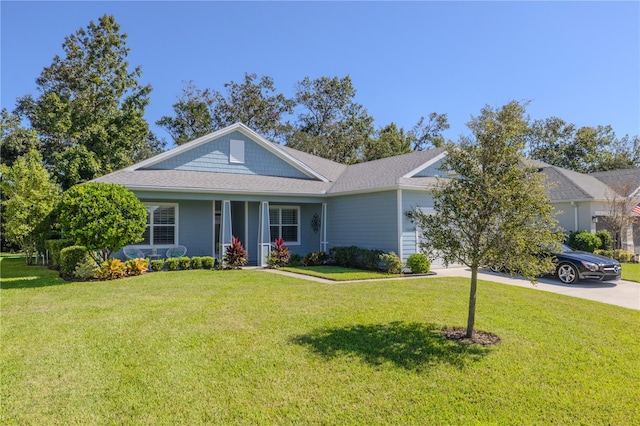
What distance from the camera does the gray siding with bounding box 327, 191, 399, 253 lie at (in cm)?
1391

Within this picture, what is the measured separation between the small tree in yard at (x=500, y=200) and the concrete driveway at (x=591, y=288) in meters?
4.97

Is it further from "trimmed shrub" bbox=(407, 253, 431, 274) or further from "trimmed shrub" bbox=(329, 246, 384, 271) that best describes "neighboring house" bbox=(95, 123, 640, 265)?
"trimmed shrub" bbox=(329, 246, 384, 271)

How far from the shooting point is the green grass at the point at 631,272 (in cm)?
1233

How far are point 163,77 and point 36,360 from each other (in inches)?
1063

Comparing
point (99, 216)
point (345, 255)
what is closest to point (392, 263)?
point (345, 255)

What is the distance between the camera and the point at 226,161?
54.7 feet

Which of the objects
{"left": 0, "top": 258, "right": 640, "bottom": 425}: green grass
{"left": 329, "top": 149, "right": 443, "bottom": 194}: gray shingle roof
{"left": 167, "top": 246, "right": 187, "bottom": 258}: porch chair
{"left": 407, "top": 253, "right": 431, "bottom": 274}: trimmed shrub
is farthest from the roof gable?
{"left": 0, "top": 258, "right": 640, "bottom": 425}: green grass

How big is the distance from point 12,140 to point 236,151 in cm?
2288

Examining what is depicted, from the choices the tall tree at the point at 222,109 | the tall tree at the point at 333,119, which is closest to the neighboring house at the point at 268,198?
the tall tree at the point at 222,109

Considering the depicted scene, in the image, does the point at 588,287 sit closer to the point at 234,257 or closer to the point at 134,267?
the point at 234,257

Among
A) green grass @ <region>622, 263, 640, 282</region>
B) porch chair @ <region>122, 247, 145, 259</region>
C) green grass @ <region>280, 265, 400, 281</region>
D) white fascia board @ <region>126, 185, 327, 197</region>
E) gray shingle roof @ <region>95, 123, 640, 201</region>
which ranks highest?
gray shingle roof @ <region>95, 123, 640, 201</region>

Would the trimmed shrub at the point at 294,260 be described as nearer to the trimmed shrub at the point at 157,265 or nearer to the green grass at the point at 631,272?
the trimmed shrub at the point at 157,265

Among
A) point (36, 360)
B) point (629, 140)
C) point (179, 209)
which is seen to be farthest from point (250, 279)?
point (629, 140)

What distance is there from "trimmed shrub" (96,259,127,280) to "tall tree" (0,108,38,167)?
2249cm
